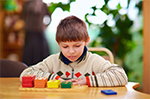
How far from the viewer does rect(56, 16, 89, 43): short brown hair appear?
1.18 m

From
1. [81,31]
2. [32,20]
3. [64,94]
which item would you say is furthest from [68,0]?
[64,94]

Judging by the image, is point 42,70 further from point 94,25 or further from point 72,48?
point 94,25

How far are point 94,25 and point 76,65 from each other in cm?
162

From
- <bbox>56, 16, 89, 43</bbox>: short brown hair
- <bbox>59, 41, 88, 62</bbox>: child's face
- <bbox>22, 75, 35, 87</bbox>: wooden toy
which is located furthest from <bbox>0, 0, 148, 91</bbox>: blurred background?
<bbox>22, 75, 35, 87</bbox>: wooden toy

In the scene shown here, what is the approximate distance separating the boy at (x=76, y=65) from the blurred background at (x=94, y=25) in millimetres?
1361

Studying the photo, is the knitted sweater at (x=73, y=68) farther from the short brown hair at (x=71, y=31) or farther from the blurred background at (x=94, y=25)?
the blurred background at (x=94, y=25)

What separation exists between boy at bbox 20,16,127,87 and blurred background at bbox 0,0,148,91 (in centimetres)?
136

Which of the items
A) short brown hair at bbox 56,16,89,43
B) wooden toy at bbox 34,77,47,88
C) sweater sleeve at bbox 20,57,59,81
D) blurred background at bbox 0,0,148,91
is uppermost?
blurred background at bbox 0,0,148,91

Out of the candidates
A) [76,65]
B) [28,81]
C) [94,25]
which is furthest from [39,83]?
[94,25]

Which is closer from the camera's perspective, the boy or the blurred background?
the boy

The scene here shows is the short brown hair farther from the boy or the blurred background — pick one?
the blurred background

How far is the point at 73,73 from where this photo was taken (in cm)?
132

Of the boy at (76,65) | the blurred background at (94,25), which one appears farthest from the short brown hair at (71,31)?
the blurred background at (94,25)

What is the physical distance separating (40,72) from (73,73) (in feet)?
0.69
